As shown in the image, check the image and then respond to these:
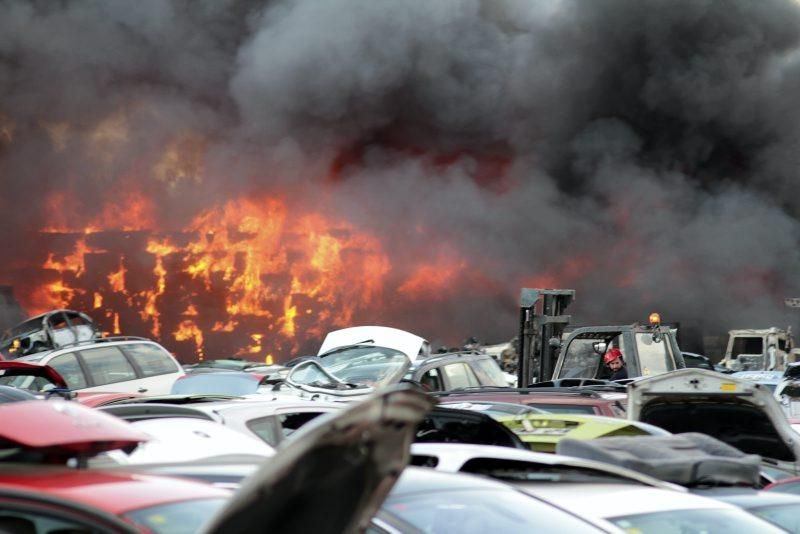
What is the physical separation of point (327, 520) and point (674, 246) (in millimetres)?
30313

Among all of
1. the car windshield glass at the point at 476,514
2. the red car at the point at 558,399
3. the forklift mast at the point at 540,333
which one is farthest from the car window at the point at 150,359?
the car windshield glass at the point at 476,514

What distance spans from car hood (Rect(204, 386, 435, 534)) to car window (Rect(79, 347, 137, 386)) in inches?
418

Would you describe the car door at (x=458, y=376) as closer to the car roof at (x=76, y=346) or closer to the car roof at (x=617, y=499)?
the car roof at (x=76, y=346)

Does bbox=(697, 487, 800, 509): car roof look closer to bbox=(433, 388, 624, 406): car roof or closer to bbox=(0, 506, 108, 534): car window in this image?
bbox=(0, 506, 108, 534): car window

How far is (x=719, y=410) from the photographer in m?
7.54

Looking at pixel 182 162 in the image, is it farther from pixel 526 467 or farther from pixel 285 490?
pixel 285 490

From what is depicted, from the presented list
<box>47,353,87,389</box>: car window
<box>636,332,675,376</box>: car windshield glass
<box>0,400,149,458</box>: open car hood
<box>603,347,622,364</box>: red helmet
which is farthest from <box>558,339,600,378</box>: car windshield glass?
<box>0,400,149,458</box>: open car hood

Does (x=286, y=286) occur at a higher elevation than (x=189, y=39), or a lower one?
lower

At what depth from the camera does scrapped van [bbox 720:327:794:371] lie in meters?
26.6

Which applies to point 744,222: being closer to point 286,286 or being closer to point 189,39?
point 286,286

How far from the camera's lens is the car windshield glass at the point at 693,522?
4160 millimetres

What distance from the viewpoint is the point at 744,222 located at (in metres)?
31.9

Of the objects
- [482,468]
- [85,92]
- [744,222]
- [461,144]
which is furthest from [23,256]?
[482,468]

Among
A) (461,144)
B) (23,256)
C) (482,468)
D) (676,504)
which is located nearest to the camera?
(676,504)
